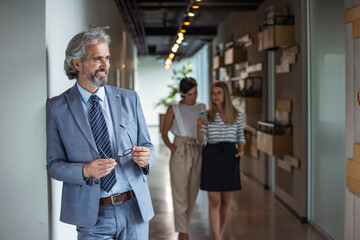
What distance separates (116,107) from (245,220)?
11.9ft

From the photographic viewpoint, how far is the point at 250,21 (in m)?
8.63

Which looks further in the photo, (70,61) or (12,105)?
(12,105)

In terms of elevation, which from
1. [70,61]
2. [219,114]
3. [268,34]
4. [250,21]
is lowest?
[219,114]

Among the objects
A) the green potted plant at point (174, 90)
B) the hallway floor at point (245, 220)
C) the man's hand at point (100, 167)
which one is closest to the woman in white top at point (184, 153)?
the hallway floor at point (245, 220)

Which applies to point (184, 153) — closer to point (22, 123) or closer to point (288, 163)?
point (288, 163)

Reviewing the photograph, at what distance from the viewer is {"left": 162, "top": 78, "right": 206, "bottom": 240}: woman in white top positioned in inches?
181

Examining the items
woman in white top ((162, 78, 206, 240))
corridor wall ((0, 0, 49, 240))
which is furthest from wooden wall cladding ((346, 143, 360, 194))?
corridor wall ((0, 0, 49, 240))

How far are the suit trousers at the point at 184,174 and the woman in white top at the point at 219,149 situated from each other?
8.3 inches

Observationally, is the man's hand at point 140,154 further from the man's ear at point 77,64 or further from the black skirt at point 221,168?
the black skirt at point 221,168

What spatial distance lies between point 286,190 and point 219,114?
2247 mm

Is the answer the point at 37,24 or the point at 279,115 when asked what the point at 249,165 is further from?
the point at 37,24

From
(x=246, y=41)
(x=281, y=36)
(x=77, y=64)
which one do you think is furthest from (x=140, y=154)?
(x=246, y=41)

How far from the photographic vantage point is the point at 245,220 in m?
5.51

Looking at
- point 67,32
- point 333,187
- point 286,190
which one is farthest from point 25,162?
point 286,190
